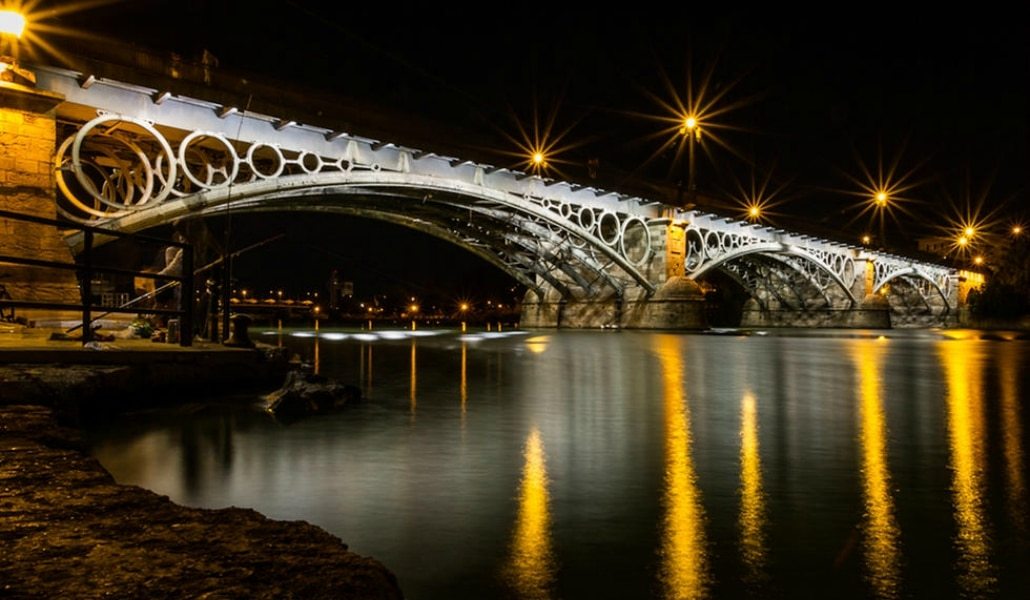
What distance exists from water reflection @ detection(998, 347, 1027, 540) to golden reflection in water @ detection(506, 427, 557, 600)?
85.3 inches

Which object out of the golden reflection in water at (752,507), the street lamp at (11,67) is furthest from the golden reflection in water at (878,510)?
the street lamp at (11,67)

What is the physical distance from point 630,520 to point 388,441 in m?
2.91

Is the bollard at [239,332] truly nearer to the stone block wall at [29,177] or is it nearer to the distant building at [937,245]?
the stone block wall at [29,177]

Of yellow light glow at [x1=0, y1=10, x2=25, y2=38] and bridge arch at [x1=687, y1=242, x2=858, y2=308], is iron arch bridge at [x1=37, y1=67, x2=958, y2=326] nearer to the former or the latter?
bridge arch at [x1=687, y1=242, x2=858, y2=308]

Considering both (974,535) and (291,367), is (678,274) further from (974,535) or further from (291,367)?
(974,535)

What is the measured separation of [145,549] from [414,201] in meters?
29.3

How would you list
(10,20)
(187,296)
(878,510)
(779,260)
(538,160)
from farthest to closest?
(779,260) → (538,160) → (10,20) → (187,296) → (878,510)

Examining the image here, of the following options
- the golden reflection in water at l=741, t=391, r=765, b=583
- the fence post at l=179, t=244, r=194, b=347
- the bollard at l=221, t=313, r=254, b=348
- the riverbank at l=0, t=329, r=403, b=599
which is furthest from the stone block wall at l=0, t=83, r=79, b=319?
the golden reflection in water at l=741, t=391, r=765, b=583

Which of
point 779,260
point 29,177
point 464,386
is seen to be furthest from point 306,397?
point 779,260

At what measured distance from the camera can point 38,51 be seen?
1711 centimetres

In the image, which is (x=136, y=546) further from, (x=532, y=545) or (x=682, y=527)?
(x=682, y=527)

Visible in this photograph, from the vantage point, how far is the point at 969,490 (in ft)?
13.8

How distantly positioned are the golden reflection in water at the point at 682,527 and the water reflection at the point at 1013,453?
147 centimetres

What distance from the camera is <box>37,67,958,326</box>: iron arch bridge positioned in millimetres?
19047
